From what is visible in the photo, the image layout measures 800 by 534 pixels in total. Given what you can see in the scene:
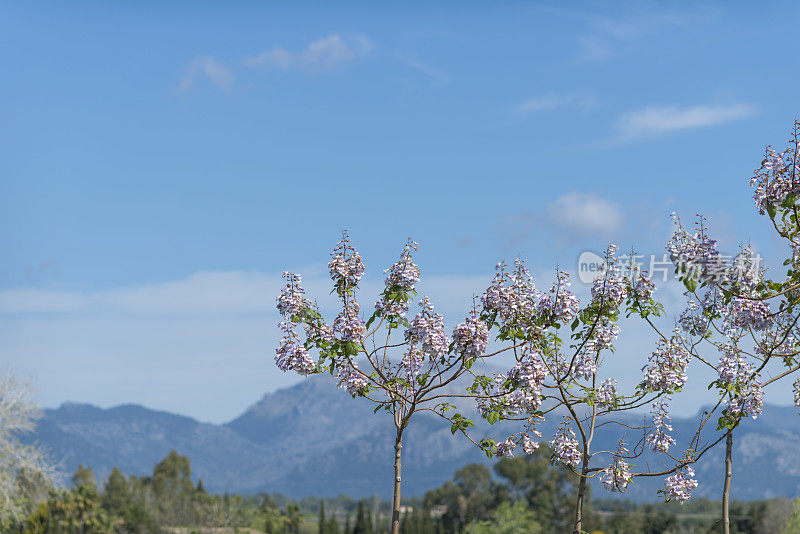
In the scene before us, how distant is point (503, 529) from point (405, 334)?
183ft

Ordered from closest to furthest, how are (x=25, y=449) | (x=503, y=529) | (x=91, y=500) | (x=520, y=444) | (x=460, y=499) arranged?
(x=520, y=444) < (x=25, y=449) < (x=91, y=500) < (x=503, y=529) < (x=460, y=499)

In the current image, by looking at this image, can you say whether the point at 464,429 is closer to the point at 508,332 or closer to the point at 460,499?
the point at 508,332

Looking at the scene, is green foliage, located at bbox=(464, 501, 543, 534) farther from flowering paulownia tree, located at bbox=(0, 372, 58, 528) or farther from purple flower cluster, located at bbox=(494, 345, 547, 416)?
purple flower cluster, located at bbox=(494, 345, 547, 416)

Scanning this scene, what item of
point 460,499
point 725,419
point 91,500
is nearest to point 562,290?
point 725,419

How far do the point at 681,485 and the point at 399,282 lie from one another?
3506 millimetres

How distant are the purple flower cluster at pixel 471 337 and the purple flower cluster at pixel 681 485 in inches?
101

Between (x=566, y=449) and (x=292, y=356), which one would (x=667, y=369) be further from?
(x=292, y=356)

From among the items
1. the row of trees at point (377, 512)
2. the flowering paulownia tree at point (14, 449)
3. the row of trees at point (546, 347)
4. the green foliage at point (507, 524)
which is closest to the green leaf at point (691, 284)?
the row of trees at point (546, 347)

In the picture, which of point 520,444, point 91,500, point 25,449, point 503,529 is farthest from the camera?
point 503,529

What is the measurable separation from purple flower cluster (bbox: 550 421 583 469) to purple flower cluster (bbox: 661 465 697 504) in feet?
2.97

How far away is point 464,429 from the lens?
781 centimetres

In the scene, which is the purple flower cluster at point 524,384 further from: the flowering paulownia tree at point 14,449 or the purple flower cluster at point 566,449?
the flowering paulownia tree at point 14,449

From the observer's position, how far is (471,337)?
7.51 m

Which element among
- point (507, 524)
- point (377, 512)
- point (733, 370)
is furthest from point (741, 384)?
point (377, 512)
